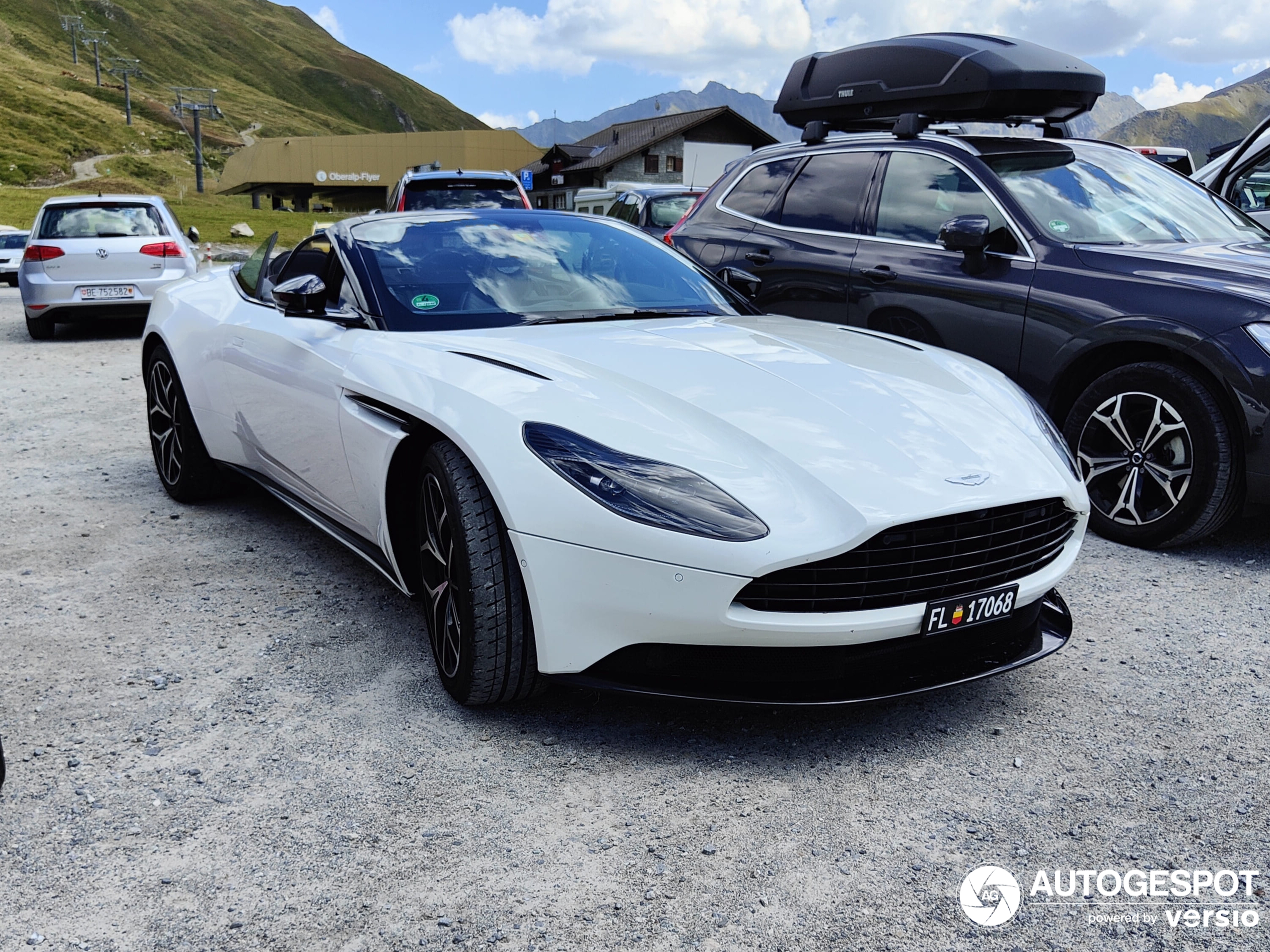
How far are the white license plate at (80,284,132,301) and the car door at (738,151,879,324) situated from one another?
27.6 feet

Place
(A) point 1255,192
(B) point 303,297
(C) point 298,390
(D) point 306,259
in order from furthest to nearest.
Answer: (A) point 1255,192
(D) point 306,259
(C) point 298,390
(B) point 303,297

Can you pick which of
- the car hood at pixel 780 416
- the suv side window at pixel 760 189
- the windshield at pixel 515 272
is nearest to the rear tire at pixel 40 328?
the suv side window at pixel 760 189

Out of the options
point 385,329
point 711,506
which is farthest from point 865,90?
point 711,506

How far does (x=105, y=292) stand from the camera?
469 inches

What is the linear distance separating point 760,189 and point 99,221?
8875mm

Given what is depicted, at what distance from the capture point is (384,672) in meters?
3.33

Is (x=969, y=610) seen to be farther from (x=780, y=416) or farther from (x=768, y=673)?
(x=780, y=416)

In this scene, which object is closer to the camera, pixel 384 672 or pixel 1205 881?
pixel 1205 881

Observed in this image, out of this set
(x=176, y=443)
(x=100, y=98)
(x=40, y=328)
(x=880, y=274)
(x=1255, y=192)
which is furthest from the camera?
(x=100, y=98)

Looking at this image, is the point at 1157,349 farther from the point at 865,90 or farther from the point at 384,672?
the point at 384,672

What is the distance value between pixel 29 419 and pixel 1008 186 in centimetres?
616

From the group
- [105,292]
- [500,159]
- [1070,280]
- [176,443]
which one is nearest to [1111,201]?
[1070,280]
